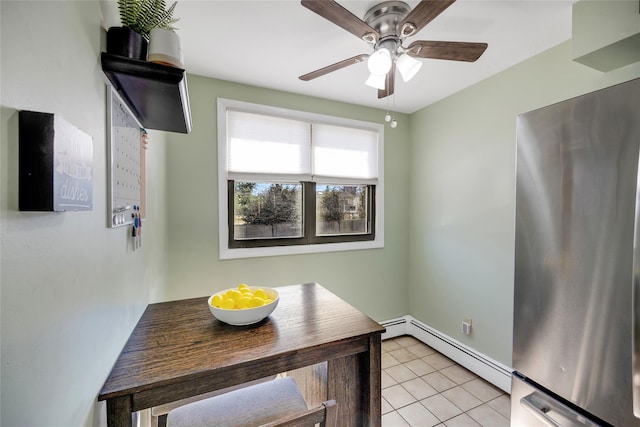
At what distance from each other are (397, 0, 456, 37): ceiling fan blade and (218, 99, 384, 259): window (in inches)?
53.7

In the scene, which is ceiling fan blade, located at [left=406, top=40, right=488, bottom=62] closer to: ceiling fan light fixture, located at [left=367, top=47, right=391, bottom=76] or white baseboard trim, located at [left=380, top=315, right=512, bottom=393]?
ceiling fan light fixture, located at [left=367, top=47, right=391, bottom=76]

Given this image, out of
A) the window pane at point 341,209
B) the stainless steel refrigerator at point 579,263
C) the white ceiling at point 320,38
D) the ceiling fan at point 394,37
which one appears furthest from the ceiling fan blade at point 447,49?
the window pane at point 341,209

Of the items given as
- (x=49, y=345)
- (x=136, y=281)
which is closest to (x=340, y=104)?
(x=136, y=281)

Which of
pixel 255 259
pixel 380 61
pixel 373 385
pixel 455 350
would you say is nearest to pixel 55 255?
pixel 373 385

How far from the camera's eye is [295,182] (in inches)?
99.7

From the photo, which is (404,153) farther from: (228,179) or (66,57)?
(66,57)

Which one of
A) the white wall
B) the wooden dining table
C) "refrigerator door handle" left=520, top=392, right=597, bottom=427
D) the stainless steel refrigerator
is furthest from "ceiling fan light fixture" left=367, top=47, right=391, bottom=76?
"refrigerator door handle" left=520, top=392, right=597, bottom=427

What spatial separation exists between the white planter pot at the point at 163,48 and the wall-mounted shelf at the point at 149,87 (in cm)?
3

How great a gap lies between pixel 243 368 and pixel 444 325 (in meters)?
2.34

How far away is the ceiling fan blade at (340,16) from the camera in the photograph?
107cm

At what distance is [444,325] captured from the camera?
2.59 meters

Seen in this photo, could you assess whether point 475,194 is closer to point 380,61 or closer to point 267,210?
point 380,61

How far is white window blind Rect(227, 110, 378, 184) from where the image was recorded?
229cm

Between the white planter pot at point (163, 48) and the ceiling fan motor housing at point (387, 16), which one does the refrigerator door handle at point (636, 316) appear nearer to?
the ceiling fan motor housing at point (387, 16)
